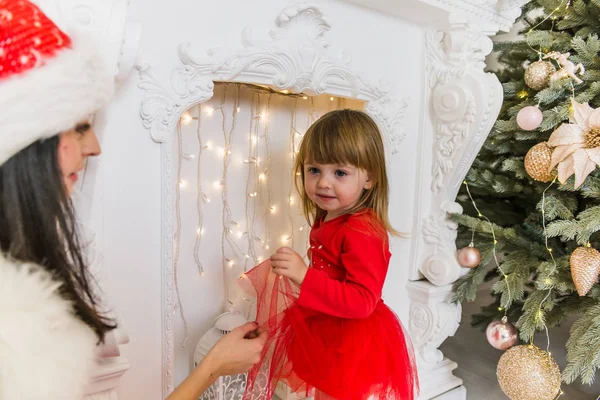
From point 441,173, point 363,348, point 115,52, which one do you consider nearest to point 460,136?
point 441,173

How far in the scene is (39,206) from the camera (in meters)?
0.54

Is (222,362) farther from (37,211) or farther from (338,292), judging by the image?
(37,211)

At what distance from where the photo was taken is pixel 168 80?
1.04 metres

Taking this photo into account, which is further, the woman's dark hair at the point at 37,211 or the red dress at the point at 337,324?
the red dress at the point at 337,324

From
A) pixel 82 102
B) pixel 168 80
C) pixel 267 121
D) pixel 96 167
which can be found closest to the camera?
pixel 82 102

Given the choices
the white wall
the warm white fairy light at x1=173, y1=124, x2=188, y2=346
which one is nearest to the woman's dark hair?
the white wall

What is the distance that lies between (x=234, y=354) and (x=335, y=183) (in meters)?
0.51

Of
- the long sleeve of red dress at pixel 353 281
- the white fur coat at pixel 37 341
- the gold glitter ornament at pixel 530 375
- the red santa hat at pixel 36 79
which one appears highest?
the red santa hat at pixel 36 79

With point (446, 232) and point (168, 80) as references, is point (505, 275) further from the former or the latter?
point (168, 80)

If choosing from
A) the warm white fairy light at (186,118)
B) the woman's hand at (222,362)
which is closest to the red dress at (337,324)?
the woman's hand at (222,362)

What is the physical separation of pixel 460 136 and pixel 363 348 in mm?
869

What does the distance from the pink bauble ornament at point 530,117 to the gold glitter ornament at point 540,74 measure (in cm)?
12

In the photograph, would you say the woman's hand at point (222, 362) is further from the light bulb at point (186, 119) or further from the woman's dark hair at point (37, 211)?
the light bulb at point (186, 119)

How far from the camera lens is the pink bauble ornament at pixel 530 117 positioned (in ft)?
4.66
